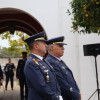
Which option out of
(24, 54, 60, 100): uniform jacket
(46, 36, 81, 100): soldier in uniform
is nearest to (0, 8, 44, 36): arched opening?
(46, 36, 81, 100): soldier in uniform

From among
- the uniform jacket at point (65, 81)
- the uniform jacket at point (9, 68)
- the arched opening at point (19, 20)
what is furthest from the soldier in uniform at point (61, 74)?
the uniform jacket at point (9, 68)

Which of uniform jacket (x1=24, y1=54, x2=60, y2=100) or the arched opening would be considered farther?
the arched opening

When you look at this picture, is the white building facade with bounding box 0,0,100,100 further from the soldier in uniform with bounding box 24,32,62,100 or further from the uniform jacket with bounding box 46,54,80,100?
the soldier in uniform with bounding box 24,32,62,100

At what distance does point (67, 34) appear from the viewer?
361 inches

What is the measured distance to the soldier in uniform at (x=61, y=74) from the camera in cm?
473

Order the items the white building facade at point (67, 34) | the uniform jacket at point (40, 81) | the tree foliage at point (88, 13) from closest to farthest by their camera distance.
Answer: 1. the uniform jacket at point (40, 81)
2. the tree foliage at point (88, 13)
3. the white building facade at point (67, 34)


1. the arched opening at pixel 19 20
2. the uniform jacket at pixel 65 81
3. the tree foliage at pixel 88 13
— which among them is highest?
the arched opening at pixel 19 20

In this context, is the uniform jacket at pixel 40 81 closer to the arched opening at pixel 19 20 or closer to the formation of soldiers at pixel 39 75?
the formation of soldiers at pixel 39 75

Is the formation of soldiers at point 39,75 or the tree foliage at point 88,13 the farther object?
the tree foliage at point 88,13

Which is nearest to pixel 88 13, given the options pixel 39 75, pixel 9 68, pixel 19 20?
pixel 39 75

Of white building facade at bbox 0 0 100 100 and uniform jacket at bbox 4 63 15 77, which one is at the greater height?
white building facade at bbox 0 0 100 100

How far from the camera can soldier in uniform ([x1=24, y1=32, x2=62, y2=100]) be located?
3.91m

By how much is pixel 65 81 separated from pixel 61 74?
14cm

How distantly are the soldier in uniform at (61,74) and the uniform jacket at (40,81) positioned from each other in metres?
0.63
